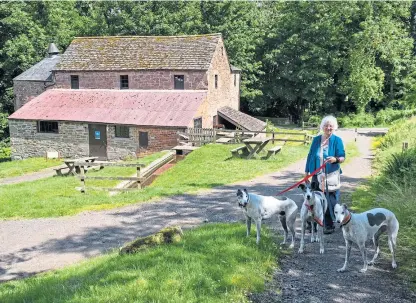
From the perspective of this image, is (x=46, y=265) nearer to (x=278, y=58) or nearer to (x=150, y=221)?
(x=150, y=221)

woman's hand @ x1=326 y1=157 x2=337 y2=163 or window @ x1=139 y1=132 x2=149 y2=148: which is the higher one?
woman's hand @ x1=326 y1=157 x2=337 y2=163

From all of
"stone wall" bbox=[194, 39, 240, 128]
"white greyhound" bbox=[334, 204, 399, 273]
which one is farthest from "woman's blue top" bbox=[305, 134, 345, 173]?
"stone wall" bbox=[194, 39, 240, 128]

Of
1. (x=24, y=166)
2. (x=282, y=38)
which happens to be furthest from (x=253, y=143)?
(x=282, y=38)

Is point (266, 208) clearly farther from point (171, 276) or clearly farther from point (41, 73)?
point (41, 73)

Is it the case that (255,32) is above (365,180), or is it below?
above

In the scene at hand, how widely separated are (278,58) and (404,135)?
27.4 m

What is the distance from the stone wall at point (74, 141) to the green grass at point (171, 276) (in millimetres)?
18773

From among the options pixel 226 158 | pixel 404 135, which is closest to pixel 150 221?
pixel 226 158

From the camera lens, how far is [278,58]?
1865 inches

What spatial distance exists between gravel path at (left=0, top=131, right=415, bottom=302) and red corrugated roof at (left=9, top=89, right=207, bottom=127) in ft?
39.6

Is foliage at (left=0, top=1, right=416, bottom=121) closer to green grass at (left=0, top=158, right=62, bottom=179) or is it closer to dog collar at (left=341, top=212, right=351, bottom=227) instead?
green grass at (left=0, top=158, right=62, bottom=179)

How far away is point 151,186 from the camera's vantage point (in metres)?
17.0

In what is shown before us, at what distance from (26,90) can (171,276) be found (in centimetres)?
3524

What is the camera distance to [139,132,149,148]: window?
27484 millimetres
